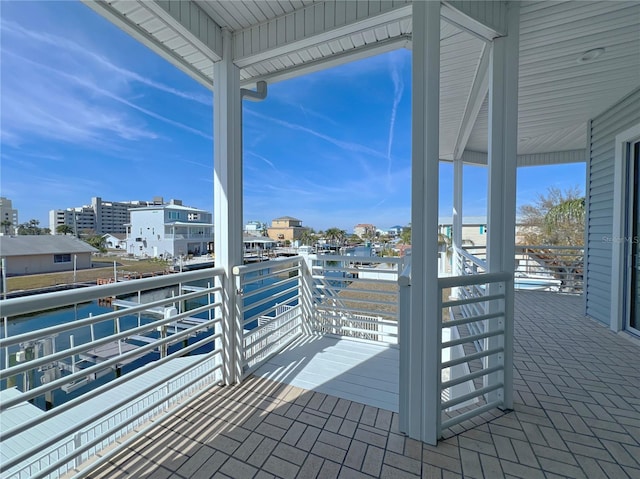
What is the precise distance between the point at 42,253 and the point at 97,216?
521 mm

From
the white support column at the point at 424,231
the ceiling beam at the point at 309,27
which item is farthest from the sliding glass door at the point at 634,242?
the ceiling beam at the point at 309,27

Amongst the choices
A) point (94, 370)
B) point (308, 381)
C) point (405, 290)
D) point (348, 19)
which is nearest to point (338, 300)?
point (308, 381)

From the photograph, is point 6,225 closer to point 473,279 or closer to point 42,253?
point 42,253

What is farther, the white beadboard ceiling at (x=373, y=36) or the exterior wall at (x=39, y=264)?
the white beadboard ceiling at (x=373, y=36)

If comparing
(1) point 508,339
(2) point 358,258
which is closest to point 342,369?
(2) point 358,258

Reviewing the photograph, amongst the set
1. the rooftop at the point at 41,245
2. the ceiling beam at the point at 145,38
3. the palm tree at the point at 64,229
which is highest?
the ceiling beam at the point at 145,38

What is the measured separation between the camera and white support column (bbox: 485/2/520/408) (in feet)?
5.76

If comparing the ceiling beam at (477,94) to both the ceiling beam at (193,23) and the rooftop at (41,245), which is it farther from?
the rooftop at (41,245)

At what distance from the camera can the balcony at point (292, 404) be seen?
140 cm

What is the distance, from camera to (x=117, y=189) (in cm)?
235

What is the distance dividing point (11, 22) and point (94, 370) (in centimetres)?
179

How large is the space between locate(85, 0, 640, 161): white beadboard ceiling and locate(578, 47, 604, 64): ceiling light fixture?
0.04m

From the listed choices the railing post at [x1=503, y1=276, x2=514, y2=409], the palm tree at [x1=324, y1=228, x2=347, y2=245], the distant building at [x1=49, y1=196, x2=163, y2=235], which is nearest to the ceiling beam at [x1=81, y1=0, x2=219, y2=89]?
the distant building at [x1=49, y1=196, x2=163, y2=235]

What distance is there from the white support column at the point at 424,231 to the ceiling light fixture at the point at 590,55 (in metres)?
1.78
